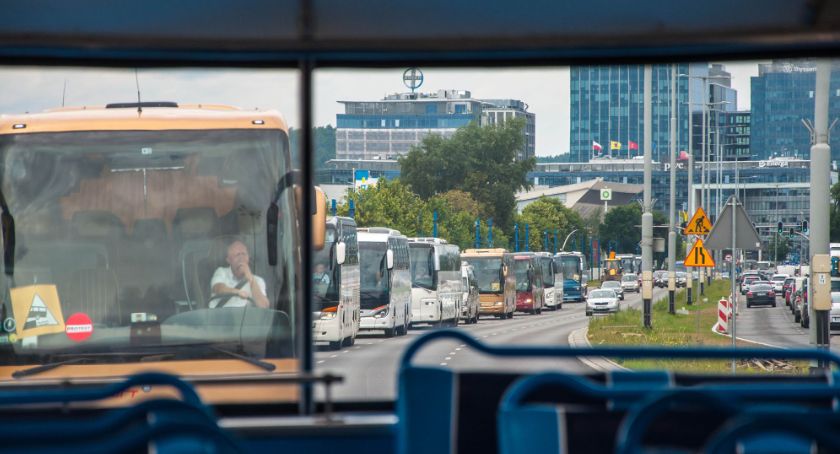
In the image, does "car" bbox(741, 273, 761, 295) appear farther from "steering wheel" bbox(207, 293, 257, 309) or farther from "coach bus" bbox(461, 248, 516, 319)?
"steering wheel" bbox(207, 293, 257, 309)

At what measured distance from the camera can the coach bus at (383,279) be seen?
131 ft

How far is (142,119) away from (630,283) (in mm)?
88000

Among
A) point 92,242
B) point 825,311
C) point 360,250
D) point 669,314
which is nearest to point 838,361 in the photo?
point 92,242

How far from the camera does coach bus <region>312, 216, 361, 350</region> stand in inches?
1310

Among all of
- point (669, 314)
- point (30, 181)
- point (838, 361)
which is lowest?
point (669, 314)

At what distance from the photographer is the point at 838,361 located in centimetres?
479

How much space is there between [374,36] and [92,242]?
5.89 meters

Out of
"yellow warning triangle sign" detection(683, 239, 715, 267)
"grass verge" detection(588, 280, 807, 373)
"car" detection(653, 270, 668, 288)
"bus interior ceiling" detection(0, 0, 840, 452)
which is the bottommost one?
"car" detection(653, 270, 668, 288)

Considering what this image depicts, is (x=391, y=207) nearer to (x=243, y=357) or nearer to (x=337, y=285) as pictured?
(x=337, y=285)

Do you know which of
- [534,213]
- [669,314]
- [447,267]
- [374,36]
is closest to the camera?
[374,36]

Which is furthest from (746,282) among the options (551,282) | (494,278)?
(494,278)

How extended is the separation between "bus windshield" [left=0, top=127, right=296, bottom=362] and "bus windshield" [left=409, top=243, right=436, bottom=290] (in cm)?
3412

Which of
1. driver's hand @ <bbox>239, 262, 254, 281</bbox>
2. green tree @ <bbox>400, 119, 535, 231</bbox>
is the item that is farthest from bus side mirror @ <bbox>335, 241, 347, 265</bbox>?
driver's hand @ <bbox>239, 262, 254, 281</bbox>

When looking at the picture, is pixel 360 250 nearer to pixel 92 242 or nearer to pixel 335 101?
pixel 92 242
